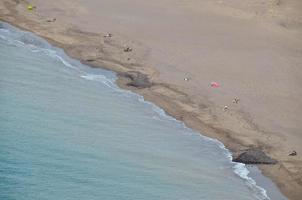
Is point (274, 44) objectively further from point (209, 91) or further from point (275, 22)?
point (209, 91)

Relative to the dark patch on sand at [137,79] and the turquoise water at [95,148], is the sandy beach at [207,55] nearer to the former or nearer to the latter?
the dark patch on sand at [137,79]

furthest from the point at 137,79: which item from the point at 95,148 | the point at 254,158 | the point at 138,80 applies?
the point at 254,158

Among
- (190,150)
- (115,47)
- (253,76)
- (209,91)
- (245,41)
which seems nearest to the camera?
(190,150)

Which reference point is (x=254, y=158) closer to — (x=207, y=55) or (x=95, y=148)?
(x=95, y=148)

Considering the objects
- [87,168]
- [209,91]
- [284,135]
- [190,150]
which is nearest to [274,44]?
[209,91]

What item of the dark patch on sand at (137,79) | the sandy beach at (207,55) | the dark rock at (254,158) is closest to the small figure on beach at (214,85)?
the sandy beach at (207,55)
